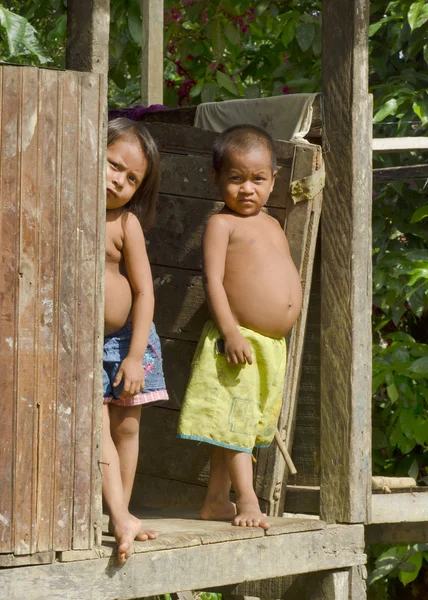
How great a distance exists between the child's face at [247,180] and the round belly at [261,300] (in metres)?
0.22

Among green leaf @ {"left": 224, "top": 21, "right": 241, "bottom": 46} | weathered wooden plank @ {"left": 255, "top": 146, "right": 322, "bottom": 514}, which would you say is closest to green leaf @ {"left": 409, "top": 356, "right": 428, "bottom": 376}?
weathered wooden plank @ {"left": 255, "top": 146, "right": 322, "bottom": 514}

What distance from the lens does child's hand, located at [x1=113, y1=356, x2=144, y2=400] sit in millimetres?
3166

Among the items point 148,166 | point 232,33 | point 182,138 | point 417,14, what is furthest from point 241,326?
point 232,33

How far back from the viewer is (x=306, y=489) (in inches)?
163

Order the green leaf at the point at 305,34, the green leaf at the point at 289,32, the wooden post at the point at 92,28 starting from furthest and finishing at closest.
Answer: the green leaf at the point at 289,32 → the green leaf at the point at 305,34 → the wooden post at the point at 92,28

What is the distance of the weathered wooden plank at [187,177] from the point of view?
12.6ft

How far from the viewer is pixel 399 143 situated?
4066mm

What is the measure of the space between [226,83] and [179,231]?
228 centimetres

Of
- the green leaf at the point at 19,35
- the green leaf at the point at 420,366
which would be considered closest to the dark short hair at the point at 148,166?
the green leaf at the point at 19,35

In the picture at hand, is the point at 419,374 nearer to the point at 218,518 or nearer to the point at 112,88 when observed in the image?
the point at 218,518

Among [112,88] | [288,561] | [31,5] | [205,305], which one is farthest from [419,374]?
[112,88]

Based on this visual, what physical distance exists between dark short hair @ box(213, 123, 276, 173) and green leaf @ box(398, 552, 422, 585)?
251cm

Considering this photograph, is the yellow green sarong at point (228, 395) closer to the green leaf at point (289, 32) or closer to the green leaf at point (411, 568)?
the green leaf at point (411, 568)

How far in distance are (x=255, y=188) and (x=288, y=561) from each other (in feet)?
3.74
